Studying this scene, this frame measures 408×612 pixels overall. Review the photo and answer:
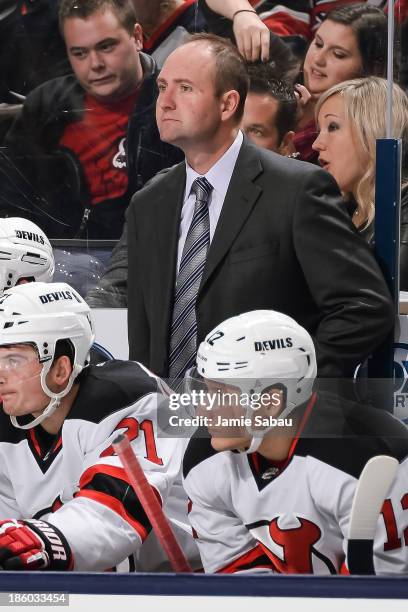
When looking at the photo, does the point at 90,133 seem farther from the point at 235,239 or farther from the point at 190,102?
the point at 235,239

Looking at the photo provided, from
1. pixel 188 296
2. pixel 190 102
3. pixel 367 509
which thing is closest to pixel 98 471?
pixel 367 509

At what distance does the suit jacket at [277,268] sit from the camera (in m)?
2.60

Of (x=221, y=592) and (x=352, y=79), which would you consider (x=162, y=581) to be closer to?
(x=221, y=592)

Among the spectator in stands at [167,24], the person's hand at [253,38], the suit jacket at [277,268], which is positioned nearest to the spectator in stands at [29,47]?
the spectator in stands at [167,24]

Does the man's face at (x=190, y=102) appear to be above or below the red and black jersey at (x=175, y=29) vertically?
below

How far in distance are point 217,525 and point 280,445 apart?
206 millimetres

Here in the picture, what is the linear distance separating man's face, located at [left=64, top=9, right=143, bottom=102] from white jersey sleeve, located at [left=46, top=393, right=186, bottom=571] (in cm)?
122

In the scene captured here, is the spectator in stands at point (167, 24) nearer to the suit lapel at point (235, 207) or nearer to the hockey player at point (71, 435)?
the suit lapel at point (235, 207)

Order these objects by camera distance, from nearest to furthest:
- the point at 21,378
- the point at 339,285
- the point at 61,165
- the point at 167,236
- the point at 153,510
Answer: the point at 153,510
the point at 21,378
the point at 339,285
the point at 167,236
the point at 61,165

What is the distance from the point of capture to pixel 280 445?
220 cm

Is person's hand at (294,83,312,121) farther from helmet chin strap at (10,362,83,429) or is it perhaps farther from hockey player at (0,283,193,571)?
helmet chin strap at (10,362,83,429)

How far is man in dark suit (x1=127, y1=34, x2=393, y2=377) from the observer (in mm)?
2604

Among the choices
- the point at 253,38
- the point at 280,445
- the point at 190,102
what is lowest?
the point at 280,445

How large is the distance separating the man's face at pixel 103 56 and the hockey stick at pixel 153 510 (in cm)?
138
